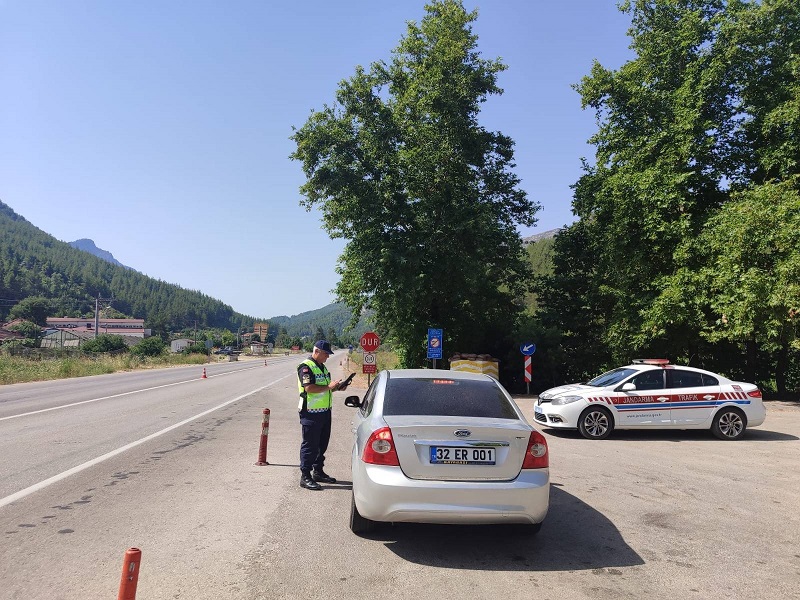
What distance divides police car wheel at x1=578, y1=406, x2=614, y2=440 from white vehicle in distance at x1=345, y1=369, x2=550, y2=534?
705 cm

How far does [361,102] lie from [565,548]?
2633 cm

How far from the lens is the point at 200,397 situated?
66.3ft

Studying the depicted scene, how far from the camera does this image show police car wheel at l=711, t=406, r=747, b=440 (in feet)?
38.3

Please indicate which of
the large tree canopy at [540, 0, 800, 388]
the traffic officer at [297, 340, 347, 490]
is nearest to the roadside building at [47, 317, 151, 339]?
the large tree canopy at [540, 0, 800, 388]

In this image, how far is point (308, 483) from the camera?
6.93 meters

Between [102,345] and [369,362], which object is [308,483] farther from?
[102,345]

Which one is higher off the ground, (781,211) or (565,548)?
(781,211)

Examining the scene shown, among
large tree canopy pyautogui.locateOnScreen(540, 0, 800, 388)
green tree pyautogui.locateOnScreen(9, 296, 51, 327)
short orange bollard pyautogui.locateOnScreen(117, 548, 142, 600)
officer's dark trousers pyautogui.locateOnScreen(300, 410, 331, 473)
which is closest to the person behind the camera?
short orange bollard pyautogui.locateOnScreen(117, 548, 142, 600)

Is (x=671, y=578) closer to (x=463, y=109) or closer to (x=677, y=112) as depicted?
(x=677, y=112)

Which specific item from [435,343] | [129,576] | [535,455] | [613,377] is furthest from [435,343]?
[129,576]

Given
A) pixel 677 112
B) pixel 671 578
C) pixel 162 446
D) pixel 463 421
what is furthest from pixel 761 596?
pixel 677 112

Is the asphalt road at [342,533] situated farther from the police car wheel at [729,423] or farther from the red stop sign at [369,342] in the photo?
the red stop sign at [369,342]

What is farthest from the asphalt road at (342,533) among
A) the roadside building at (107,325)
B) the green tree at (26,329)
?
the roadside building at (107,325)

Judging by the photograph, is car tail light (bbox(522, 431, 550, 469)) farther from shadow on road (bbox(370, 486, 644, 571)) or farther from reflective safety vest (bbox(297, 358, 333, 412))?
reflective safety vest (bbox(297, 358, 333, 412))
